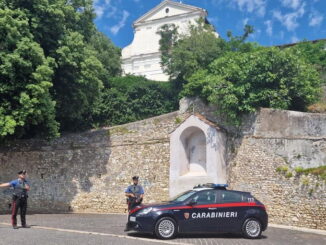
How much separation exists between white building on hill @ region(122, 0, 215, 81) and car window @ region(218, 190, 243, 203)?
3720 cm

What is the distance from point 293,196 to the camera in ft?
49.9

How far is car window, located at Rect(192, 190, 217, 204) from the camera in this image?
1175 cm

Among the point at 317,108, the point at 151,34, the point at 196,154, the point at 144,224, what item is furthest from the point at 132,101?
the point at 151,34

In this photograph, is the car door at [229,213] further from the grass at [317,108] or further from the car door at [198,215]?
the grass at [317,108]

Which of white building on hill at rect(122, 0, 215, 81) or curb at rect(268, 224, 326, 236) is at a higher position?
white building on hill at rect(122, 0, 215, 81)

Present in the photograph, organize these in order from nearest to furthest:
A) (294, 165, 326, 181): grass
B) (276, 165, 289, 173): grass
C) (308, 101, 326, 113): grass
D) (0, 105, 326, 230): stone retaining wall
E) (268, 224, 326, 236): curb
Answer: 1. (268, 224, 326, 236): curb
2. (294, 165, 326, 181): grass
3. (0, 105, 326, 230): stone retaining wall
4. (276, 165, 289, 173): grass
5. (308, 101, 326, 113): grass

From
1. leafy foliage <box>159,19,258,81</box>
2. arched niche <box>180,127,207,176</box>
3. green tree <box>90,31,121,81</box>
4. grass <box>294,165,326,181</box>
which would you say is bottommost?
grass <box>294,165,326,181</box>

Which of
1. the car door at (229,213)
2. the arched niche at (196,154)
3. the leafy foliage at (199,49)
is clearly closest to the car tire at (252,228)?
the car door at (229,213)

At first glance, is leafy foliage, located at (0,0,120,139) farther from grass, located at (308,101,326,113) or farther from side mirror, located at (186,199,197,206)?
grass, located at (308,101,326,113)

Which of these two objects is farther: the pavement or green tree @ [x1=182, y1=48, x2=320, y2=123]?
green tree @ [x1=182, y1=48, x2=320, y2=123]

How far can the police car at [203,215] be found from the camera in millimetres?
11156

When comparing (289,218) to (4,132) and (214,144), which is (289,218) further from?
(4,132)

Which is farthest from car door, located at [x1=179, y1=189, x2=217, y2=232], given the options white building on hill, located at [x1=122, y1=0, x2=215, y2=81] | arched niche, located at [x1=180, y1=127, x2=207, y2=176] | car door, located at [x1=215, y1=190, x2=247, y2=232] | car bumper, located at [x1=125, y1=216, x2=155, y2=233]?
white building on hill, located at [x1=122, y1=0, x2=215, y2=81]

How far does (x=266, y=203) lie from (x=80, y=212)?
Result: 947 centimetres
